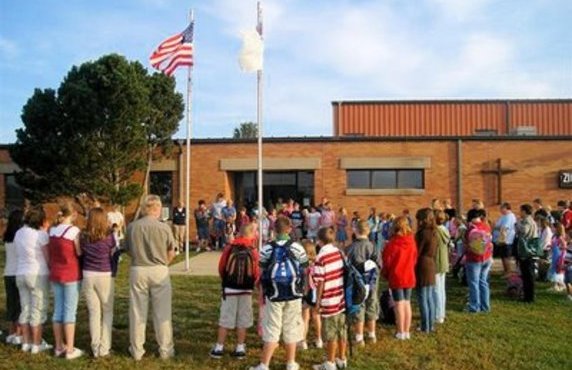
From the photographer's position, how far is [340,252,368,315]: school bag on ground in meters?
7.16

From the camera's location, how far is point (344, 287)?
23.2ft

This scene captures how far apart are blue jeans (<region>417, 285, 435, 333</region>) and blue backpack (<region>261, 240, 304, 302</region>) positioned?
97.2 inches

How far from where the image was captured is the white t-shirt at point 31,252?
7273mm

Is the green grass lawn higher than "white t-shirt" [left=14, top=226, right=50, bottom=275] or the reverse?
the reverse

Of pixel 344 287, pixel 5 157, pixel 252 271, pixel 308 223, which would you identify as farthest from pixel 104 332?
pixel 5 157

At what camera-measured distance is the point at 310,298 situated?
7305mm

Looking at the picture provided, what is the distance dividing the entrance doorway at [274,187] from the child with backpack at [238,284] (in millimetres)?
16946

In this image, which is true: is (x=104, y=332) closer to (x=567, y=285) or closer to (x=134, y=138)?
(x=567, y=285)

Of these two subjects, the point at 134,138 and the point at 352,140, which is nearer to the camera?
the point at 134,138

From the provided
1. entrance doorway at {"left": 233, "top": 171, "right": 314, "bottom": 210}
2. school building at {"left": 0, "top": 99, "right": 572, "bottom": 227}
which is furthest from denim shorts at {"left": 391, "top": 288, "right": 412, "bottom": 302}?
entrance doorway at {"left": 233, "top": 171, "right": 314, "bottom": 210}

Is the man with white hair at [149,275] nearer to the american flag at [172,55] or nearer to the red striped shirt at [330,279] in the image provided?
the red striped shirt at [330,279]

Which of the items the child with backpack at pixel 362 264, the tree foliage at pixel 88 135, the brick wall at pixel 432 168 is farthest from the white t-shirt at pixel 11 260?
the brick wall at pixel 432 168

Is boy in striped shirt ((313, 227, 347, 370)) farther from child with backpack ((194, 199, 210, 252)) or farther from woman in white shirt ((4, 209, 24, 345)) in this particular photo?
child with backpack ((194, 199, 210, 252))

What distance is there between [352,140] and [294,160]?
2.35 m
